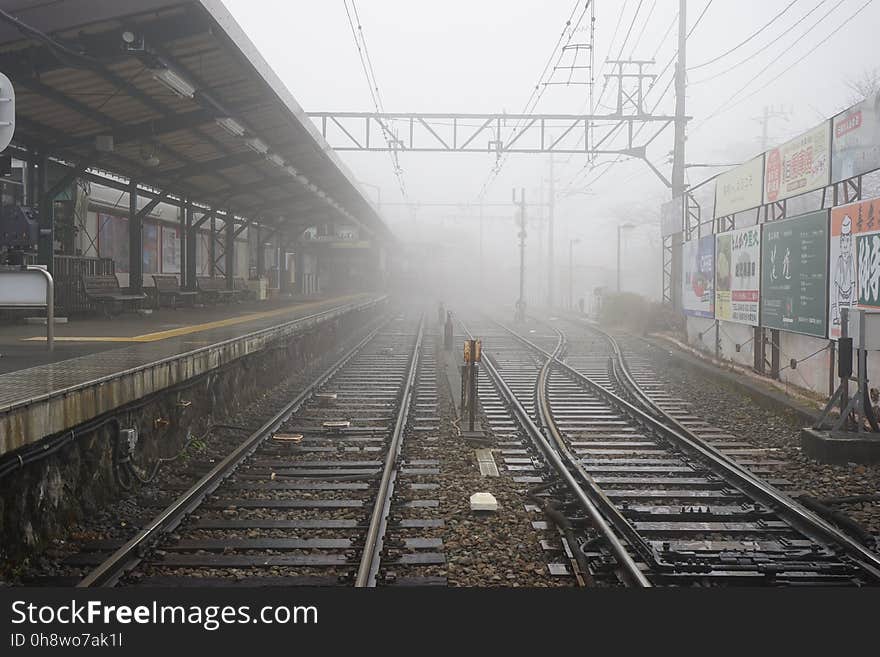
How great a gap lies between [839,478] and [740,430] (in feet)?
8.11

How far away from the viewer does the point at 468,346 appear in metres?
9.94

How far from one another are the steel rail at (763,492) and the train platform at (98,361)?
15.9 ft

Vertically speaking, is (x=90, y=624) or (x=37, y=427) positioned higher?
(x=37, y=427)

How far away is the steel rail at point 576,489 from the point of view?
4.46 meters

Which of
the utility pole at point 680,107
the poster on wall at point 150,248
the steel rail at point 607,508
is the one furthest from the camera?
the poster on wall at point 150,248

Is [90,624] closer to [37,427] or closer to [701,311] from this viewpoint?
[37,427]

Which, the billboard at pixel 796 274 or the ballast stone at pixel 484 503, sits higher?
the billboard at pixel 796 274

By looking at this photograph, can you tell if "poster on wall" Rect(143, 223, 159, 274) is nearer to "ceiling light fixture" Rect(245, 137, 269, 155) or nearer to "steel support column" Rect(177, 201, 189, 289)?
"steel support column" Rect(177, 201, 189, 289)

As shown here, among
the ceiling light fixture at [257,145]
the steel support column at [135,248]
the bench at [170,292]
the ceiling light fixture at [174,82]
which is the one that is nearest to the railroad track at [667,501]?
the ceiling light fixture at [174,82]

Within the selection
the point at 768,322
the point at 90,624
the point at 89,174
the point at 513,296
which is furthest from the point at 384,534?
the point at 513,296

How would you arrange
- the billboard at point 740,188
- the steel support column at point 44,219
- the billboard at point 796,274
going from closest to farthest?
the billboard at point 796,274, the steel support column at point 44,219, the billboard at point 740,188

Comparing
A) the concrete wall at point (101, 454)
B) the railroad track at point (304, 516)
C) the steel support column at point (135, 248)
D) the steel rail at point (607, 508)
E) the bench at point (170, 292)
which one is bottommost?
the railroad track at point (304, 516)

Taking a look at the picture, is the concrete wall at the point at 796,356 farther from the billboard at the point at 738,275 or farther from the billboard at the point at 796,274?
the billboard at the point at 738,275

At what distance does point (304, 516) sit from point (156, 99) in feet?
27.3
